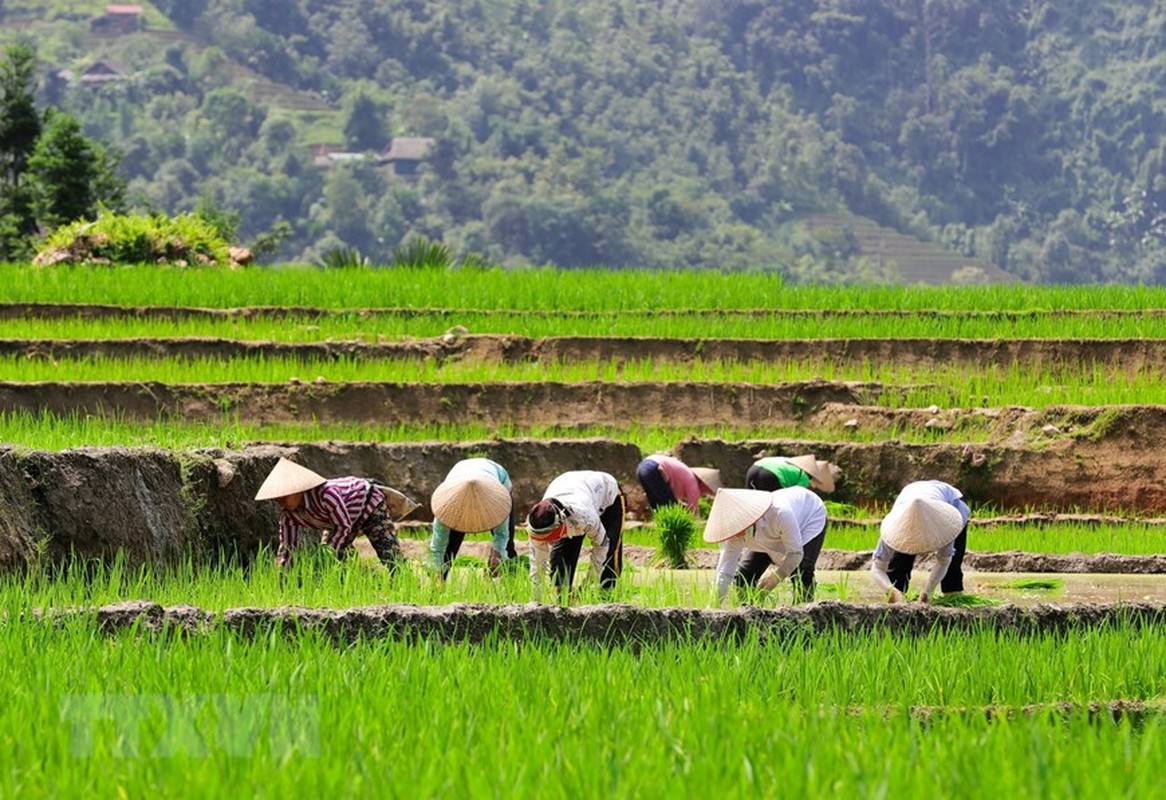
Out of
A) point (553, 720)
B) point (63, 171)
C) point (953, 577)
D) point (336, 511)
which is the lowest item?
point (63, 171)

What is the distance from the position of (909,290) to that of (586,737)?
16259 millimetres

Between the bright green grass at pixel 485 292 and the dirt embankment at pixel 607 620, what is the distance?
11530 mm

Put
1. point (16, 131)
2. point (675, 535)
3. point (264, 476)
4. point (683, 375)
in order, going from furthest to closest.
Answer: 1. point (16, 131)
2. point (683, 375)
3. point (675, 535)
4. point (264, 476)

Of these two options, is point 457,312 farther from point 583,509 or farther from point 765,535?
point 765,535

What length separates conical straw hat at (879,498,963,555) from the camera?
8.62 m

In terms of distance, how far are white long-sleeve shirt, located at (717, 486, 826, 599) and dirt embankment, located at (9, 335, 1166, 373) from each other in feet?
26.5

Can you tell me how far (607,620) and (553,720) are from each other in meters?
2.47

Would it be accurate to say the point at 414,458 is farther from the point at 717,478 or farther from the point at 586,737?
the point at 586,737

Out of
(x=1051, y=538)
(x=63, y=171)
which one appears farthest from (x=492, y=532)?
A: (x=63, y=171)

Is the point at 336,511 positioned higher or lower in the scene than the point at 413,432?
higher

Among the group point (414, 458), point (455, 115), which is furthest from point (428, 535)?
point (455, 115)

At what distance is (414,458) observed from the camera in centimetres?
1354

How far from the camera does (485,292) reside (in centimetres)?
1981

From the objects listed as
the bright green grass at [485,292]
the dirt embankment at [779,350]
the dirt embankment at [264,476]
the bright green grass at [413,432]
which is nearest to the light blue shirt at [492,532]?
the dirt embankment at [264,476]
